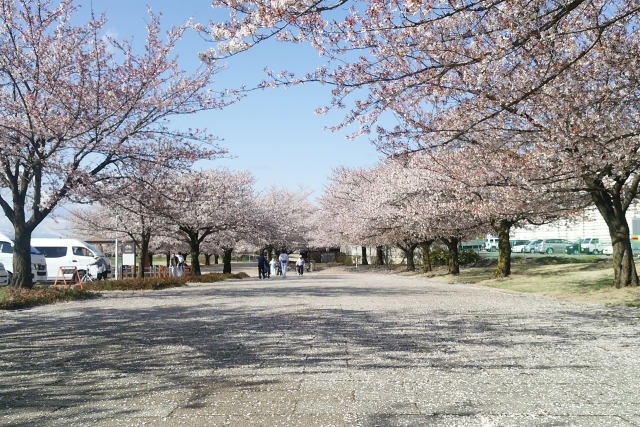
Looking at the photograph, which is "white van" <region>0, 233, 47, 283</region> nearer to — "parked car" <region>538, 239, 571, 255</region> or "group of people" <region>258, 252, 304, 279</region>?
"group of people" <region>258, 252, 304, 279</region>

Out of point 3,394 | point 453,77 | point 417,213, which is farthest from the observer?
point 417,213

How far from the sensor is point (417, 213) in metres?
24.8

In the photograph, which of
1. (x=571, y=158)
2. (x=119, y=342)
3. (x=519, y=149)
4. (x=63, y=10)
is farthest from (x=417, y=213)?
(x=119, y=342)

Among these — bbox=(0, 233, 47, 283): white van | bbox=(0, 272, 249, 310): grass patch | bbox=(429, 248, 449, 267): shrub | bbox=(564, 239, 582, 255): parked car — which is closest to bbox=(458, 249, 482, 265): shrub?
bbox=(429, 248, 449, 267): shrub

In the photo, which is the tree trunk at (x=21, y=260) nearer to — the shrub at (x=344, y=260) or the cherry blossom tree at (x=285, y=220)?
the cherry blossom tree at (x=285, y=220)

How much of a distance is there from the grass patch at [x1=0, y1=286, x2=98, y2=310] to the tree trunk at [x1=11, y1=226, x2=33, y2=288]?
16.2 inches

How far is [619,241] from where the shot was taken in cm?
1467

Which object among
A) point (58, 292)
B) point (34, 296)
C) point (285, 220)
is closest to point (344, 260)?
point (285, 220)

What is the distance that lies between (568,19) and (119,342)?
1007 centimetres

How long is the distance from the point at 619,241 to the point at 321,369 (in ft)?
Answer: 42.1


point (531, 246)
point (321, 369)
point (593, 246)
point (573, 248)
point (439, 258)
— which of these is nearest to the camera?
point (321, 369)

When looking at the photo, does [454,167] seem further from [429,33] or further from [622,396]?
[622,396]

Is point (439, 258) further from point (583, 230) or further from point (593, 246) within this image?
point (583, 230)

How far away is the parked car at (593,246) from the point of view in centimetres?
4362
